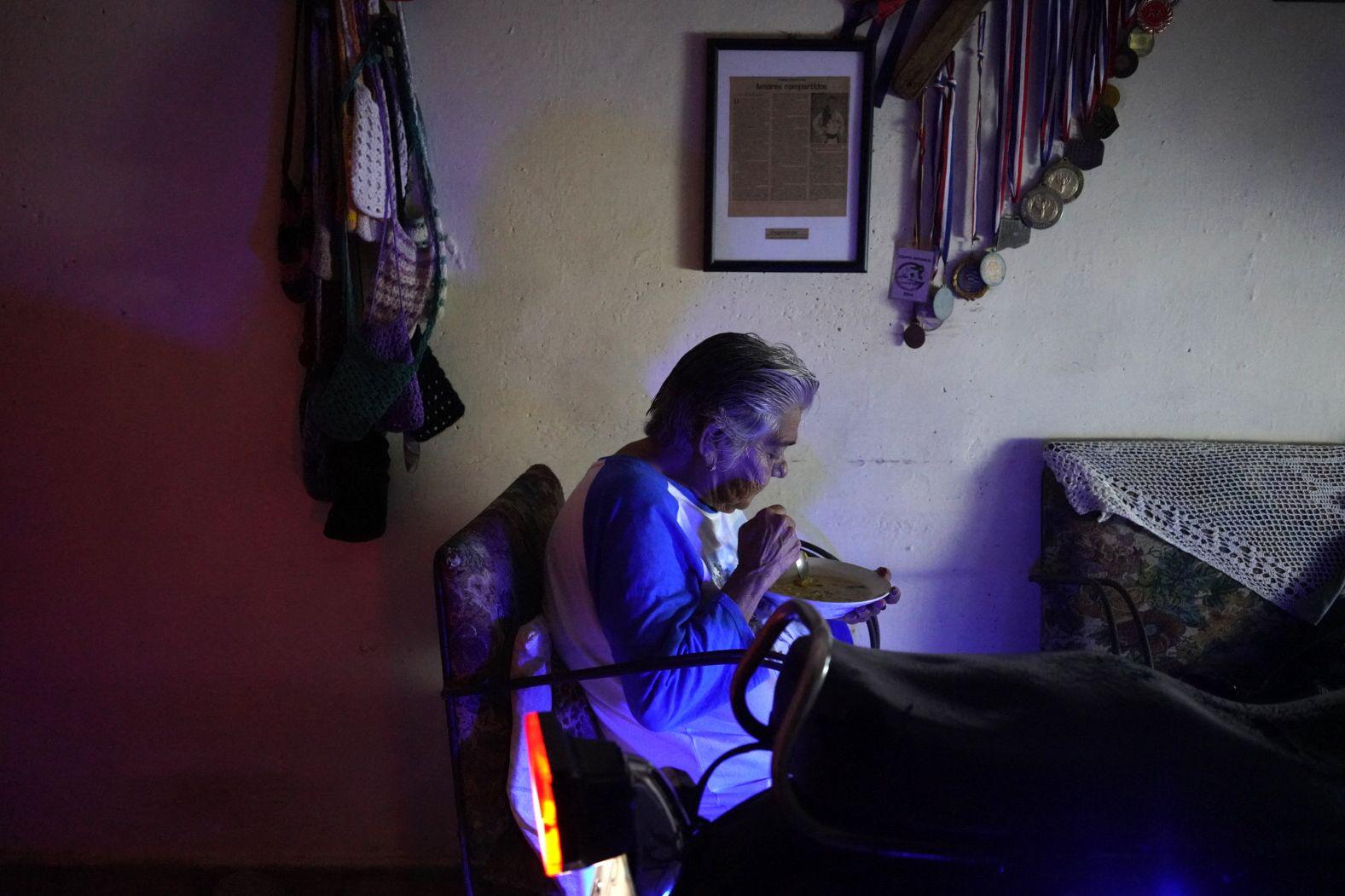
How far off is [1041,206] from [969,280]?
0.23m

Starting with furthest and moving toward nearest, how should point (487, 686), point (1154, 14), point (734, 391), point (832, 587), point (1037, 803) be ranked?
point (1154, 14) < point (832, 587) < point (734, 391) < point (487, 686) < point (1037, 803)

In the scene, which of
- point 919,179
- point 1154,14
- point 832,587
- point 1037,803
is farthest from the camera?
point 919,179

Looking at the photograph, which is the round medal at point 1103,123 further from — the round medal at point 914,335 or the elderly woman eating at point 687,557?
the elderly woman eating at point 687,557

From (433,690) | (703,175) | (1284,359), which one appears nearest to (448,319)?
(703,175)

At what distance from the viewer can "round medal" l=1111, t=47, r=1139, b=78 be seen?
1690 millimetres

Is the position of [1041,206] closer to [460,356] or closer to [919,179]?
[919,179]

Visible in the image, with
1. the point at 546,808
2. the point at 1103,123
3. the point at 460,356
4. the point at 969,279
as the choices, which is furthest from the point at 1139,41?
the point at 546,808

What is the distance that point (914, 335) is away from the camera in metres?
1.80

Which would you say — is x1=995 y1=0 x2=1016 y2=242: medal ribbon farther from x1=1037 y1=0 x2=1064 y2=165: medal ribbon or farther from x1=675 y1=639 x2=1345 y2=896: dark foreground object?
x1=675 y1=639 x2=1345 y2=896: dark foreground object

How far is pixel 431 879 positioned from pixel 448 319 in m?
1.48

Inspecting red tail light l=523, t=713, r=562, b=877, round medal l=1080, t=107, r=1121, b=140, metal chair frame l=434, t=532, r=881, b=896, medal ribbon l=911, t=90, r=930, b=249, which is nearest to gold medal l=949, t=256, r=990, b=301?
medal ribbon l=911, t=90, r=930, b=249

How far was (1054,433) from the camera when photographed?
1878 millimetres

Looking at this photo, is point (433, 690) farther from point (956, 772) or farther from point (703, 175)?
point (956, 772)

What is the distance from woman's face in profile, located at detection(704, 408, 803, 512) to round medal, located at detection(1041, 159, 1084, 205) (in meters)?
0.91
